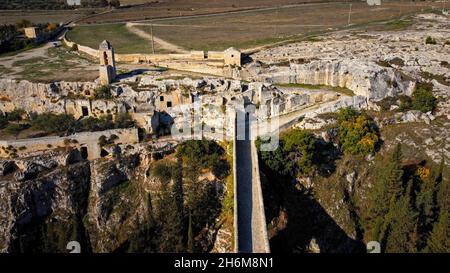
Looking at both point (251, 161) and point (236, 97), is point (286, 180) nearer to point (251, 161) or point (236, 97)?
point (251, 161)

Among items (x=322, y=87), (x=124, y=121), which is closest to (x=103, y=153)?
(x=124, y=121)

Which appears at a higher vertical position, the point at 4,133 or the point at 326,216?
the point at 4,133

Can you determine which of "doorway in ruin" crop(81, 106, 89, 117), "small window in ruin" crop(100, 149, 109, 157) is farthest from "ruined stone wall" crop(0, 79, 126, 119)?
"small window in ruin" crop(100, 149, 109, 157)

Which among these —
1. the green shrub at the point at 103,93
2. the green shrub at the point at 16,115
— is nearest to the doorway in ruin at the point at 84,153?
the green shrub at the point at 103,93

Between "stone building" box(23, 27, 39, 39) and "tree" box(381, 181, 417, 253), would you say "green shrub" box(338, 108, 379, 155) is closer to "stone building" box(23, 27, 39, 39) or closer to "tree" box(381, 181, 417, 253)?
"tree" box(381, 181, 417, 253)

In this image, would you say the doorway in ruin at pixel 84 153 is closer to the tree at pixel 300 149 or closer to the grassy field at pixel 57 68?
the grassy field at pixel 57 68

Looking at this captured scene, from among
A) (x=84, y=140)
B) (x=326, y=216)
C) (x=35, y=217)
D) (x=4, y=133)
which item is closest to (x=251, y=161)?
(x=326, y=216)
